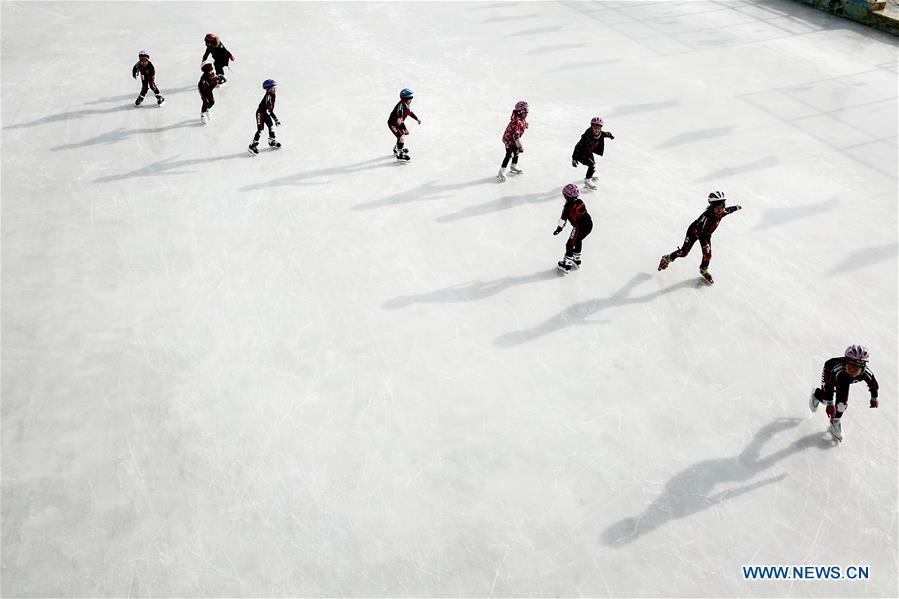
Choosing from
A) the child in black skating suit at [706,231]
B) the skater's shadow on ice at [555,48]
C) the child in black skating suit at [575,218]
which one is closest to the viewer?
the child in black skating suit at [706,231]

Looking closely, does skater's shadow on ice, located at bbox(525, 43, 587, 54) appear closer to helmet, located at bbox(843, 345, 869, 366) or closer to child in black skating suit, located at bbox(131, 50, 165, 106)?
child in black skating suit, located at bbox(131, 50, 165, 106)

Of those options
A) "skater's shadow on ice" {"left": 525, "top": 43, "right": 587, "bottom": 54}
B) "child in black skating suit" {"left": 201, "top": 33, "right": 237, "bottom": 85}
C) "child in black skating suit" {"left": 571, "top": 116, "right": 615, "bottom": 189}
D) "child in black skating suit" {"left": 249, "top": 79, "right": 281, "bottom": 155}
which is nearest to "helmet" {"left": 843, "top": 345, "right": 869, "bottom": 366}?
"child in black skating suit" {"left": 571, "top": 116, "right": 615, "bottom": 189}

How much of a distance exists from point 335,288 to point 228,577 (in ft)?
14.2

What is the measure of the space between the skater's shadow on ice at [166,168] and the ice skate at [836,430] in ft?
35.0

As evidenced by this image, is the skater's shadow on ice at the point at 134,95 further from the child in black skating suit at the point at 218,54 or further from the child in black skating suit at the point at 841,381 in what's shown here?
the child in black skating suit at the point at 841,381

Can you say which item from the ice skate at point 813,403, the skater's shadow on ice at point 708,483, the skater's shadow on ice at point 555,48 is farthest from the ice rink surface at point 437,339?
the skater's shadow on ice at point 555,48

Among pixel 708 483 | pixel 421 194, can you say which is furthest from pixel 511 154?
pixel 708 483

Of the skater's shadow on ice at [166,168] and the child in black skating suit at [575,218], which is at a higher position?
the child in black skating suit at [575,218]

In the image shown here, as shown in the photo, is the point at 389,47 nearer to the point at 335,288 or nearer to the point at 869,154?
the point at 335,288

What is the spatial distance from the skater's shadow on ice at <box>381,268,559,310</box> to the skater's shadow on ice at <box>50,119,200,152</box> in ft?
24.6

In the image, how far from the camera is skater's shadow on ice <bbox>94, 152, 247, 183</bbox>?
11602 mm

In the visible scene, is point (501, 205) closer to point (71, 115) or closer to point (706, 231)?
point (706, 231)

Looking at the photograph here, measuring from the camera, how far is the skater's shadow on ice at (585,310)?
332 inches

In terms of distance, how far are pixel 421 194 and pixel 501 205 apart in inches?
57.3
